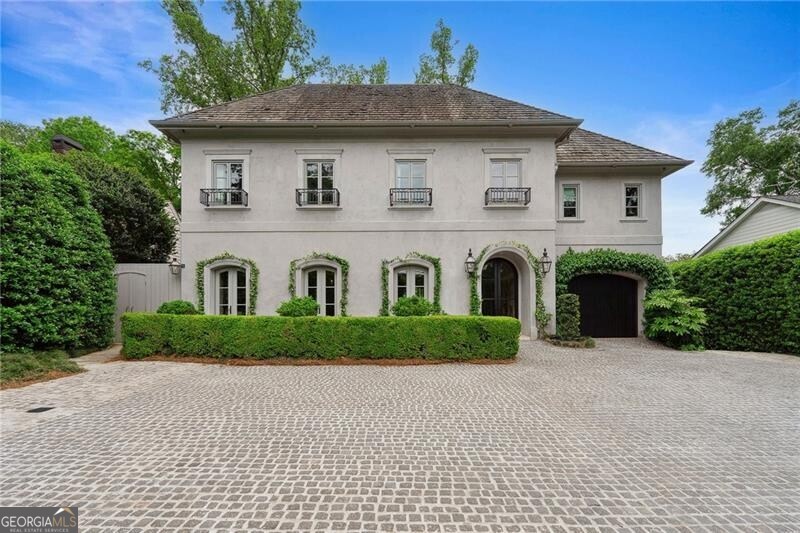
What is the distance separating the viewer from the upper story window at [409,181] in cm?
1023

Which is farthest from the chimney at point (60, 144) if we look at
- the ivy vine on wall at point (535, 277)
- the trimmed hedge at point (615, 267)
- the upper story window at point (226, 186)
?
the trimmed hedge at point (615, 267)

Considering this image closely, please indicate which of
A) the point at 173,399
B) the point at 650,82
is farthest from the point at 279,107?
the point at 650,82

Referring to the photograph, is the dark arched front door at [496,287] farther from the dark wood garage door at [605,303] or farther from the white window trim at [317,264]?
the white window trim at [317,264]

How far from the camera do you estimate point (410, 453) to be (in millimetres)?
3447

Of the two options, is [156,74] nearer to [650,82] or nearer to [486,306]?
[486,306]

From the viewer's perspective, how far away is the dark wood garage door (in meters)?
11.2

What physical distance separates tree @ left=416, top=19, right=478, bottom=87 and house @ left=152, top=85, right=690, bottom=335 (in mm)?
9122

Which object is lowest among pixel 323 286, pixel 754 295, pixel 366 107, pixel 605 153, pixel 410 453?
pixel 410 453

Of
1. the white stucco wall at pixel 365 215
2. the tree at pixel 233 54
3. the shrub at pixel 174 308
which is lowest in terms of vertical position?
the shrub at pixel 174 308

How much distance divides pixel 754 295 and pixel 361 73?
19486mm

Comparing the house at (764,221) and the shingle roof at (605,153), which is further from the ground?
the shingle roof at (605,153)

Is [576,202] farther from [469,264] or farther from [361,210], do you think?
[361,210]

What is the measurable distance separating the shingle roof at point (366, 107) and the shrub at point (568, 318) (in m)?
5.81

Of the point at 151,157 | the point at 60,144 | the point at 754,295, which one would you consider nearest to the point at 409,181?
the point at 754,295
